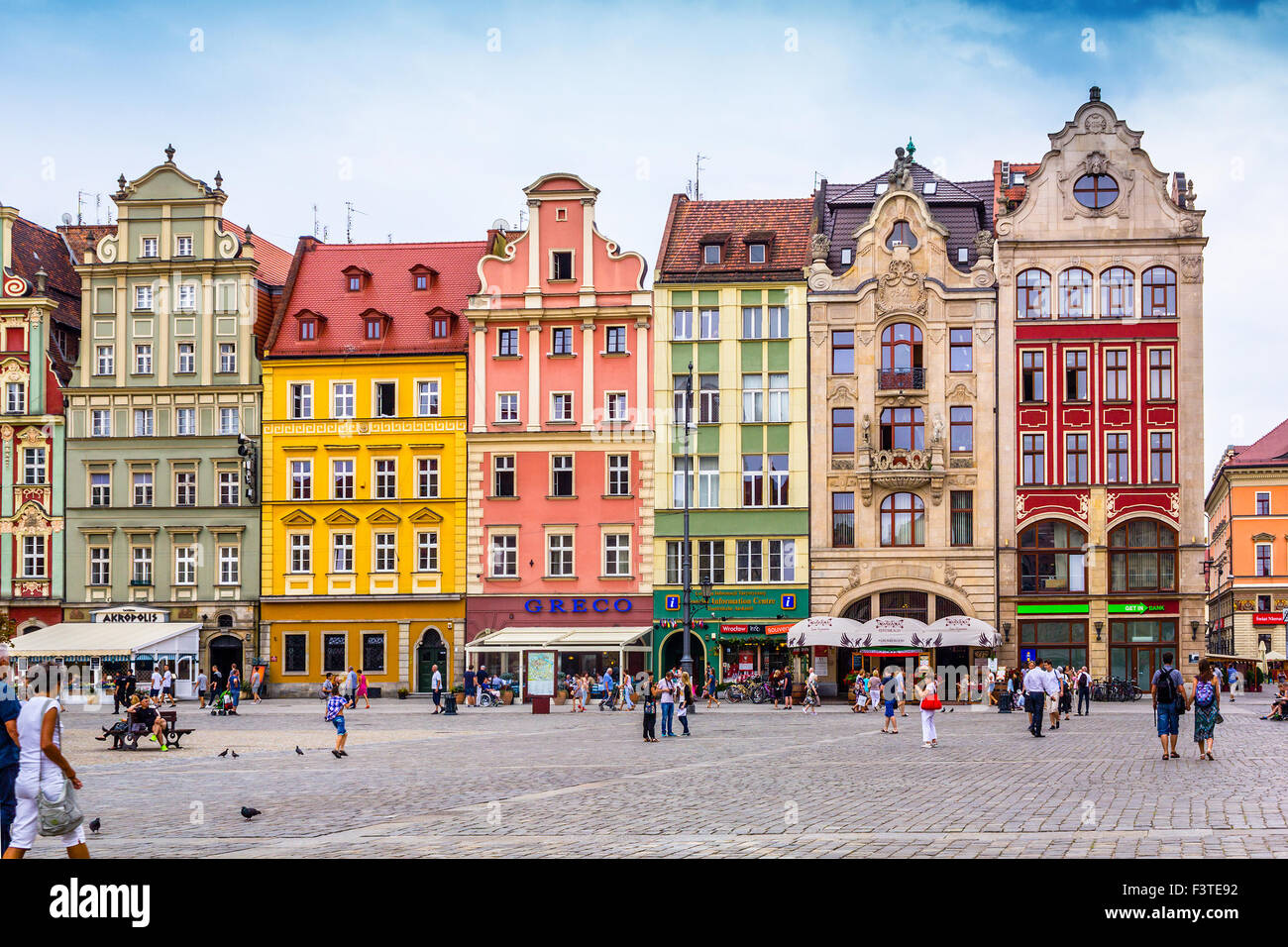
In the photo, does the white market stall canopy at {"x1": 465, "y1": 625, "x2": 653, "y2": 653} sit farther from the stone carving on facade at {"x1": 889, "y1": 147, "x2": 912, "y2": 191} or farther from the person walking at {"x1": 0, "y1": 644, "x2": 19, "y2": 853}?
the person walking at {"x1": 0, "y1": 644, "x2": 19, "y2": 853}

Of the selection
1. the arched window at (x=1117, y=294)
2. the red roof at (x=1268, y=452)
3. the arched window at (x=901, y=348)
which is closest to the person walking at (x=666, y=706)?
the arched window at (x=901, y=348)

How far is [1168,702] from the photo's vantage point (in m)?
27.3

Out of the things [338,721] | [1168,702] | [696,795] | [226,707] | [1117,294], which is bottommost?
[226,707]

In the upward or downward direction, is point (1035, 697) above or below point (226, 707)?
above

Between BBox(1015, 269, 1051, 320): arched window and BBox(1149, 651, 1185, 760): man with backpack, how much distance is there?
3686 cm

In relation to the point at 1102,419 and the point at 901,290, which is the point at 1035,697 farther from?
the point at 901,290

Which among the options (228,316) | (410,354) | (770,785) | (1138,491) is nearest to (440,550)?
(410,354)

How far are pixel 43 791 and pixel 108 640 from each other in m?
51.6

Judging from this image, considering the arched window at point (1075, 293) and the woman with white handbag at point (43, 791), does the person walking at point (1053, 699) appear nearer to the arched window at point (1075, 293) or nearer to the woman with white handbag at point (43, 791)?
the arched window at point (1075, 293)

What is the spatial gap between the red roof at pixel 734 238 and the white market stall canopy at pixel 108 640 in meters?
23.7

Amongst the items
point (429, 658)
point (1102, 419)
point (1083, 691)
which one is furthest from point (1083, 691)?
point (429, 658)

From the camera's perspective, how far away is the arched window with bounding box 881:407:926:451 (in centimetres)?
6378

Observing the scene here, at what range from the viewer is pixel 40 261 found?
72.1 m

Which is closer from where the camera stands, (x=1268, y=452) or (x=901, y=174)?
(x=901, y=174)
